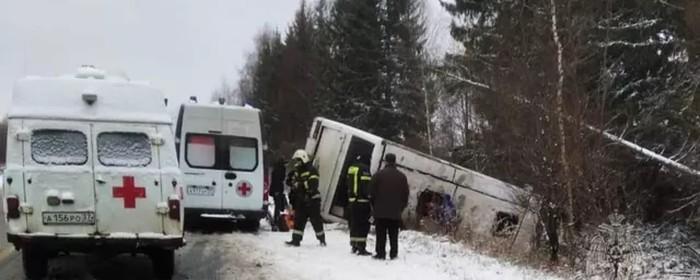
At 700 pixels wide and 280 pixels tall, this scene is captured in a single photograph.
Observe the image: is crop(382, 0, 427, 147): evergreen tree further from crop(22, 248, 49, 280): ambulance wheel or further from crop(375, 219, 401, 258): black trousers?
crop(22, 248, 49, 280): ambulance wheel

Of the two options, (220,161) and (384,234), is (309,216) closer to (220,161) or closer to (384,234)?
(384,234)

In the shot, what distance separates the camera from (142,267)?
11.8 meters

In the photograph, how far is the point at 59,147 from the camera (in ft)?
32.4

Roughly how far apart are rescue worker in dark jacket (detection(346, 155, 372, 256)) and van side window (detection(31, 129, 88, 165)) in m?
Result: 4.55

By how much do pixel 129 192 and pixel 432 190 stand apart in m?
9.53

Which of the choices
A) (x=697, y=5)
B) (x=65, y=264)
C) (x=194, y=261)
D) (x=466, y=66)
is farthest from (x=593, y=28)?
(x=65, y=264)

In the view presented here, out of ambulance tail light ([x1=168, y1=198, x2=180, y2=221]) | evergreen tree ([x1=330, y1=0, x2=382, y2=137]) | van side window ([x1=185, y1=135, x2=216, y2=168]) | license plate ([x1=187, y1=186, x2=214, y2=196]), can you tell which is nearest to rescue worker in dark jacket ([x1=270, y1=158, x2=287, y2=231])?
license plate ([x1=187, y1=186, x2=214, y2=196])

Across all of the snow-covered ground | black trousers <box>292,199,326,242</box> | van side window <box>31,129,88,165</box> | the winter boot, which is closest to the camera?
van side window <box>31,129,88,165</box>

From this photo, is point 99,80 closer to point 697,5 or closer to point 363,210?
point 363,210

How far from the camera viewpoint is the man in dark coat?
12247 millimetres

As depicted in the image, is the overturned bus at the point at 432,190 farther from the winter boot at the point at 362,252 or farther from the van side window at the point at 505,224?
the winter boot at the point at 362,252

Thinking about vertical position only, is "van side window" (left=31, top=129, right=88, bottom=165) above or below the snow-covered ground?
above

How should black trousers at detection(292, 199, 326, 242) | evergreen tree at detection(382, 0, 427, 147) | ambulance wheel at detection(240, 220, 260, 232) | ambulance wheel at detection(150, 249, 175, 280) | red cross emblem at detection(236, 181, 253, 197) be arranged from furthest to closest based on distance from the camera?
1. evergreen tree at detection(382, 0, 427, 147)
2. ambulance wheel at detection(240, 220, 260, 232)
3. red cross emblem at detection(236, 181, 253, 197)
4. black trousers at detection(292, 199, 326, 242)
5. ambulance wheel at detection(150, 249, 175, 280)

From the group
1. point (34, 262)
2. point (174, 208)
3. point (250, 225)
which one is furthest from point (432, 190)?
point (34, 262)
